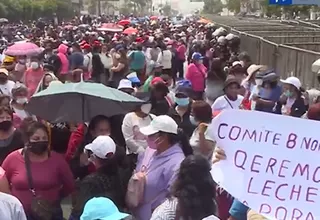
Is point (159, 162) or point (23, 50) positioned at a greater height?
point (159, 162)

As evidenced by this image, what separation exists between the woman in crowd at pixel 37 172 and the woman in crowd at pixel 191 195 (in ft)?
4.86

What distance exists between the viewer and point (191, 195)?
4500mm

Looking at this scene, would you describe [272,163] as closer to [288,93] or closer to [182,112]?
[182,112]

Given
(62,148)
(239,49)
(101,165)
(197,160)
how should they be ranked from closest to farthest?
1. (197,160)
2. (101,165)
3. (62,148)
4. (239,49)

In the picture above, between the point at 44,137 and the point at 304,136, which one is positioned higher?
the point at 304,136

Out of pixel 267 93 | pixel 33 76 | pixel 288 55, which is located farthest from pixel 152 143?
pixel 288 55

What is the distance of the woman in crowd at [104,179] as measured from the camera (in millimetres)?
5379

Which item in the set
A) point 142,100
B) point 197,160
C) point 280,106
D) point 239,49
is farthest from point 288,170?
point 239,49

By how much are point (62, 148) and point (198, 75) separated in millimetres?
6022

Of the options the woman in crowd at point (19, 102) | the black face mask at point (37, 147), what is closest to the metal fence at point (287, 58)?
the woman in crowd at point (19, 102)

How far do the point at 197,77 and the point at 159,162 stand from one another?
7.76m

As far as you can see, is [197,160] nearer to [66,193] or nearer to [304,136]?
[304,136]

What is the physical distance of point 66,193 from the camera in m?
6.24

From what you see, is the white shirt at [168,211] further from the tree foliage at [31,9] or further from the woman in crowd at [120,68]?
the tree foliage at [31,9]
